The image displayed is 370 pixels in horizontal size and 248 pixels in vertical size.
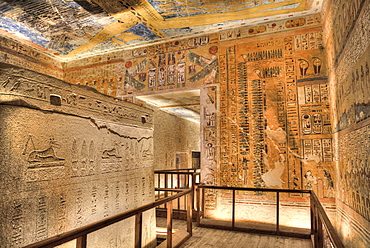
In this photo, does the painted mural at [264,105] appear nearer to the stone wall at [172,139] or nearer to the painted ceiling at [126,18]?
the painted ceiling at [126,18]

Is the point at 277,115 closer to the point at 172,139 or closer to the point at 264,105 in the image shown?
the point at 264,105

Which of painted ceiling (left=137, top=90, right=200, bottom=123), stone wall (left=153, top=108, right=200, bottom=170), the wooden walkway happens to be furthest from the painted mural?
stone wall (left=153, top=108, right=200, bottom=170)

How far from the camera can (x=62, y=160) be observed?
2.04 metres

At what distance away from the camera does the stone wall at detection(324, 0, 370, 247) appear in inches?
82.0

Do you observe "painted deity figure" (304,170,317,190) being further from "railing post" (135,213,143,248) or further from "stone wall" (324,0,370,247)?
"railing post" (135,213,143,248)

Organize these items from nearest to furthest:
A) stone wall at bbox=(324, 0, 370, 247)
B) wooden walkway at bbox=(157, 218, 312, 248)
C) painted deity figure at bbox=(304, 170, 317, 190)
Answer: stone wall at bbox=(324, 0, 370, 247) < wooden walkway at bbox=(157, 218, 312, 248) < painted deity figure at bbox=(304, 170, 317, 190)

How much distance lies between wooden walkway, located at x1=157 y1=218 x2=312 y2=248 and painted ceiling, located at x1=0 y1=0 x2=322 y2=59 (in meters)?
3.94

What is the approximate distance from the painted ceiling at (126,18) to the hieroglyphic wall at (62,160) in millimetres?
2707

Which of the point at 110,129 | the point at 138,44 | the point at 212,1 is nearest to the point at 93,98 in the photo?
the point at 110,129

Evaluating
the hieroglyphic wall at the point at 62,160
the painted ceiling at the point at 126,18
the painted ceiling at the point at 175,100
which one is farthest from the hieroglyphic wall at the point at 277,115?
the hieroglyphic wall at the point at 62,160

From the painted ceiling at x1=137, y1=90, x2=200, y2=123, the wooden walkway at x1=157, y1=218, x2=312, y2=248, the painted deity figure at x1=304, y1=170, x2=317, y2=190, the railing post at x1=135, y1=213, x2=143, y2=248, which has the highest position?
the painted ceiling at x1=137, y1=90, x2=200, y2=123

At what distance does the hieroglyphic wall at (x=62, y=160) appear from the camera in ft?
5.43

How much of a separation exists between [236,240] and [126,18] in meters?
4.55

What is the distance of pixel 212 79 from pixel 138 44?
2.20 meters
